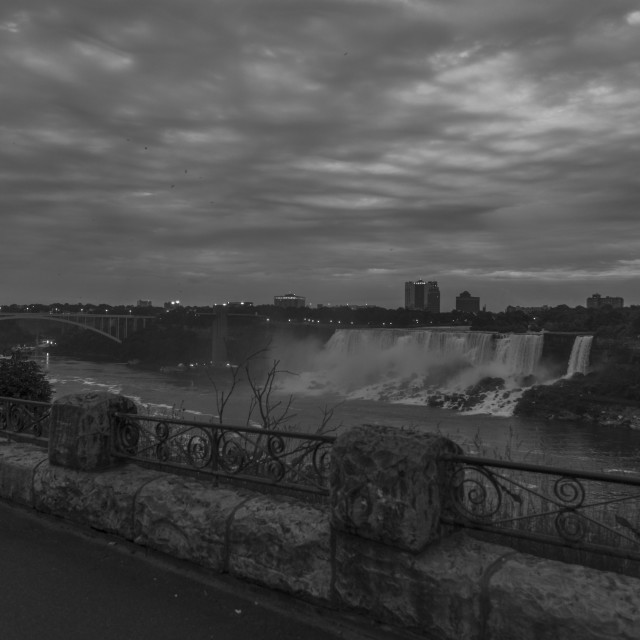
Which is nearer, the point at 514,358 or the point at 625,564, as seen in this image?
the point at 625,564

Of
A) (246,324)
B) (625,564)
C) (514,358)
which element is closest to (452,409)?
(514,358)

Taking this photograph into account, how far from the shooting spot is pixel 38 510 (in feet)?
13.8

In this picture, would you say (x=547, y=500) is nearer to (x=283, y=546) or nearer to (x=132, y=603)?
(x=283, y=546)

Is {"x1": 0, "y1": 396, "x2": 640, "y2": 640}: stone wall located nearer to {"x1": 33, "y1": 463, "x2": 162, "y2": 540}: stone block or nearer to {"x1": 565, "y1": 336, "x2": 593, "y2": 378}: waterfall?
{"x1": 33, "y1": 463, "x2": 162, "y2": 540}: stone block

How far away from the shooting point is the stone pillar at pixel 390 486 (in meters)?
2.61

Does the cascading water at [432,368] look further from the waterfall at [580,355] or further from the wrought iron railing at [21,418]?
the wrought iron railing at [21,418]

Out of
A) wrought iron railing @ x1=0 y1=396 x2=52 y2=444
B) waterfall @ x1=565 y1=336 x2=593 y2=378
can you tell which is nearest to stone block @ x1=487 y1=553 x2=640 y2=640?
wrought iron railing @ x1=0 y1=396 x2=52 y2=444

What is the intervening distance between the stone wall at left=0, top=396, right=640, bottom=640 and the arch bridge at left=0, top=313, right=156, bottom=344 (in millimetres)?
60672

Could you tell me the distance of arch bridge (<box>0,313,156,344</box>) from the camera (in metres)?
60.4

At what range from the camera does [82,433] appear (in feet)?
13.3

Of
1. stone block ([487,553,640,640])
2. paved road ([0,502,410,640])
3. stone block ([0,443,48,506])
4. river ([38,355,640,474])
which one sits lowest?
river ([38,355,640,474])

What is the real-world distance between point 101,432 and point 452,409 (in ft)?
130

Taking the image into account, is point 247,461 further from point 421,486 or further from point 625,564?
point 625,564

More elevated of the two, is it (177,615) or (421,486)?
(421,486)
